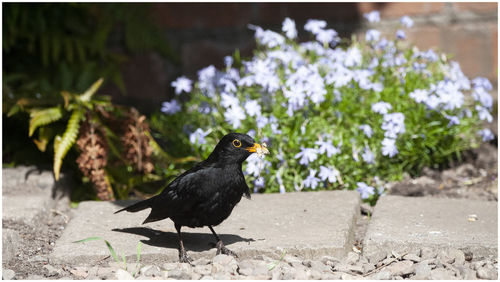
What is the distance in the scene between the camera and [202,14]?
5688 millimetres

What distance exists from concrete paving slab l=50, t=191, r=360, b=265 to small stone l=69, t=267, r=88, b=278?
0.07 m

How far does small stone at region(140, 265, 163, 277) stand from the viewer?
2.95 m

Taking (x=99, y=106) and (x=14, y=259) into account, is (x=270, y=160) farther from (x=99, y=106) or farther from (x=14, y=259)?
(x=14, y=259)

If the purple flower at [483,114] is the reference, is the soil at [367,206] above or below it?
below

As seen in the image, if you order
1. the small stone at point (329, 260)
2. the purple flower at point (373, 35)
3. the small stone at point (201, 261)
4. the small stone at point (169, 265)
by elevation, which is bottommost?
the small stone at point (329, 260)

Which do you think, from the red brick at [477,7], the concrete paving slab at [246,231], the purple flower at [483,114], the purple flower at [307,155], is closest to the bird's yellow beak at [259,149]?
the concrete paving slab at [246,231]

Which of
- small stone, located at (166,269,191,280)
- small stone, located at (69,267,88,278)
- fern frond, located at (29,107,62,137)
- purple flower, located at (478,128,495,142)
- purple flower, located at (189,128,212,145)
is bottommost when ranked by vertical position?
small stone, located at (69,267,88,278)

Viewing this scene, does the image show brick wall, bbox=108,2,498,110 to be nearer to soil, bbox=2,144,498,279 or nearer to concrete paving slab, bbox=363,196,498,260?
soil, bbox=2,144,498,279

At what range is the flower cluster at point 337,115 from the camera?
13.7 feet

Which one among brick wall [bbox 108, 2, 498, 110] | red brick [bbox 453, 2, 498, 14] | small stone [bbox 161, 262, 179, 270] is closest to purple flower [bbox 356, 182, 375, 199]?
small stone [bbox 161, 262, 179, 270]

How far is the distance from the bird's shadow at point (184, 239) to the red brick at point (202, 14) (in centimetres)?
249

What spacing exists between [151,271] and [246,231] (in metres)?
0.61

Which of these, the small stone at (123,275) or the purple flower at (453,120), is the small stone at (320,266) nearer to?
the small stone at (123,275)

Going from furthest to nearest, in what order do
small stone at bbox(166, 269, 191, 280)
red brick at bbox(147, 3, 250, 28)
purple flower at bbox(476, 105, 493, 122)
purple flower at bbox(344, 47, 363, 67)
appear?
red brick at bbox(147, 3, 250, 28) < purple flower at bbox(344, 47, 363, 67) < purple flower at bbox(476, 105, 493, 122) < small stone at bbox(166, 269, 191, 280)
